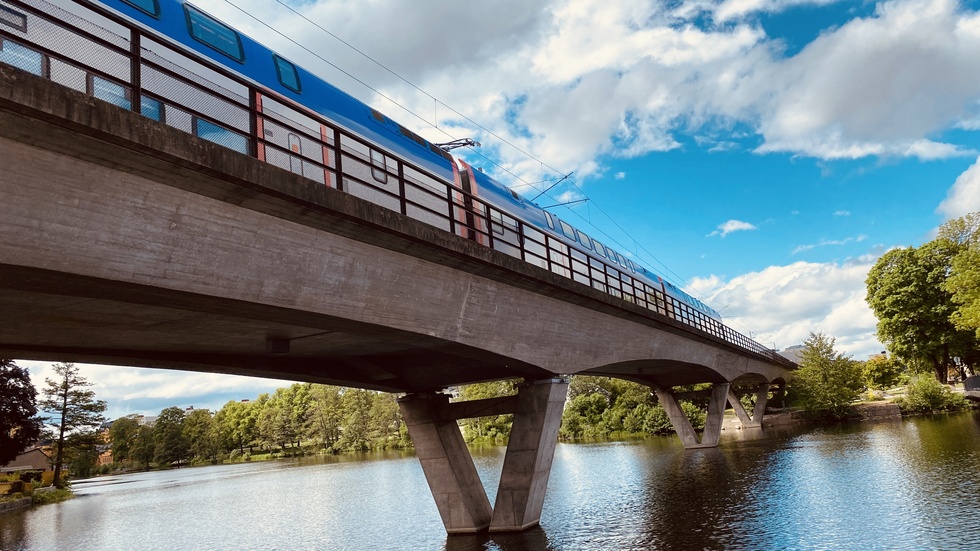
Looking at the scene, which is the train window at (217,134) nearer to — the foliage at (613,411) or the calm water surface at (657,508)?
the calm water surface at (657,508)

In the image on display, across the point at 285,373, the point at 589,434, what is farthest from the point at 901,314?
the point at 285,373

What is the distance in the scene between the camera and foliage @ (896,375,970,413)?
5416 cm

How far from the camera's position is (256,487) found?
152 ft

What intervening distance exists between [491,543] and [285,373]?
24.6ft

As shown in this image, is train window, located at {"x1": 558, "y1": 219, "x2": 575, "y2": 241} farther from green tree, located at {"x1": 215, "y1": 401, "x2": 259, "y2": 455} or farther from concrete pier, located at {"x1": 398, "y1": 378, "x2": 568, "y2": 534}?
green tree, located at {"x1": 215, "y1": 401, "x2": 259, "y2": 455}

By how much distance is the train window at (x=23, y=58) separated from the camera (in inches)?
323

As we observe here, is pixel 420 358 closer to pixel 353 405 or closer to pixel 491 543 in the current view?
pixel 491 543

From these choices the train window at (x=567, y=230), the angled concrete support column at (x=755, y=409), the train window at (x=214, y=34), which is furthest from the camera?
the angled concrete support column at (x=755, y=409)

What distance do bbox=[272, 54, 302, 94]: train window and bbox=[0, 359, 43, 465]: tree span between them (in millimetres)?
41725

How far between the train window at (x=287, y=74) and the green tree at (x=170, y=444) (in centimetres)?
11825

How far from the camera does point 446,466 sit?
1933 cm

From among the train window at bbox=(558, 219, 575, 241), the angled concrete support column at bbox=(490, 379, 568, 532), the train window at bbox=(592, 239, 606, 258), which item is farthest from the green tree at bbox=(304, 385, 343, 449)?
the angled concrete support column at bbox=(490, 379, 568, 532)

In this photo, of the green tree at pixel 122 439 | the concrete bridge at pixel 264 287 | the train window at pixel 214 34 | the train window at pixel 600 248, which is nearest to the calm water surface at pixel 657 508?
the concrete bridge at pixel 264 287

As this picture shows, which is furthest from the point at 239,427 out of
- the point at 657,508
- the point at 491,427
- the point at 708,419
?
the point at 657,508
